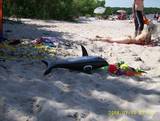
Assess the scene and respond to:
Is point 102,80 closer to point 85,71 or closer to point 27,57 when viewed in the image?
point 85,71

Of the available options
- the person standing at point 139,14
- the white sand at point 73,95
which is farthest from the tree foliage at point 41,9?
the white sand at point 73,95

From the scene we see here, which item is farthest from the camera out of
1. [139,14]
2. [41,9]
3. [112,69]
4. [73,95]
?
[41,9]

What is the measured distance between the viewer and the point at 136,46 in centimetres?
961

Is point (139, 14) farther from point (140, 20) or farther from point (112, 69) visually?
point (112, 69)

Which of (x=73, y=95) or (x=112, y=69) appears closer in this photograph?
(x=73, y=95)

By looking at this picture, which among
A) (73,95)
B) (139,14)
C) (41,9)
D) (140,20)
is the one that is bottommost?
(41,9)

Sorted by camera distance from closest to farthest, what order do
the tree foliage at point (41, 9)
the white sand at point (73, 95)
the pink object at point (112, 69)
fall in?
the white sand at point (73, 95)
the pink object at point (112, 69)
the tree foliage at point (41, 9)

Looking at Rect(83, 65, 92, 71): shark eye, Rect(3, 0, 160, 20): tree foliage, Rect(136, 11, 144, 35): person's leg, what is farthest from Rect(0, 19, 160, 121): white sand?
Rect(3, 0, 160, 20): tree foliage

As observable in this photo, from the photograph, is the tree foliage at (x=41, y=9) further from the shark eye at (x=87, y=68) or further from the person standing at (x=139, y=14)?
the shark eye at (x=87, y=68)

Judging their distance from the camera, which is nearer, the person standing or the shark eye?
the shark eye

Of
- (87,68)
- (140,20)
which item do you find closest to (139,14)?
(140,20)

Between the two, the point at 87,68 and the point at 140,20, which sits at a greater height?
the point at 140,20

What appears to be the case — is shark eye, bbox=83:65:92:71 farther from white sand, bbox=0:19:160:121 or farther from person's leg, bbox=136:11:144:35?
person's leg, bbox=136:11:144:35

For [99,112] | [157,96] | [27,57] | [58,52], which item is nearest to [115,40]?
[58,52]
